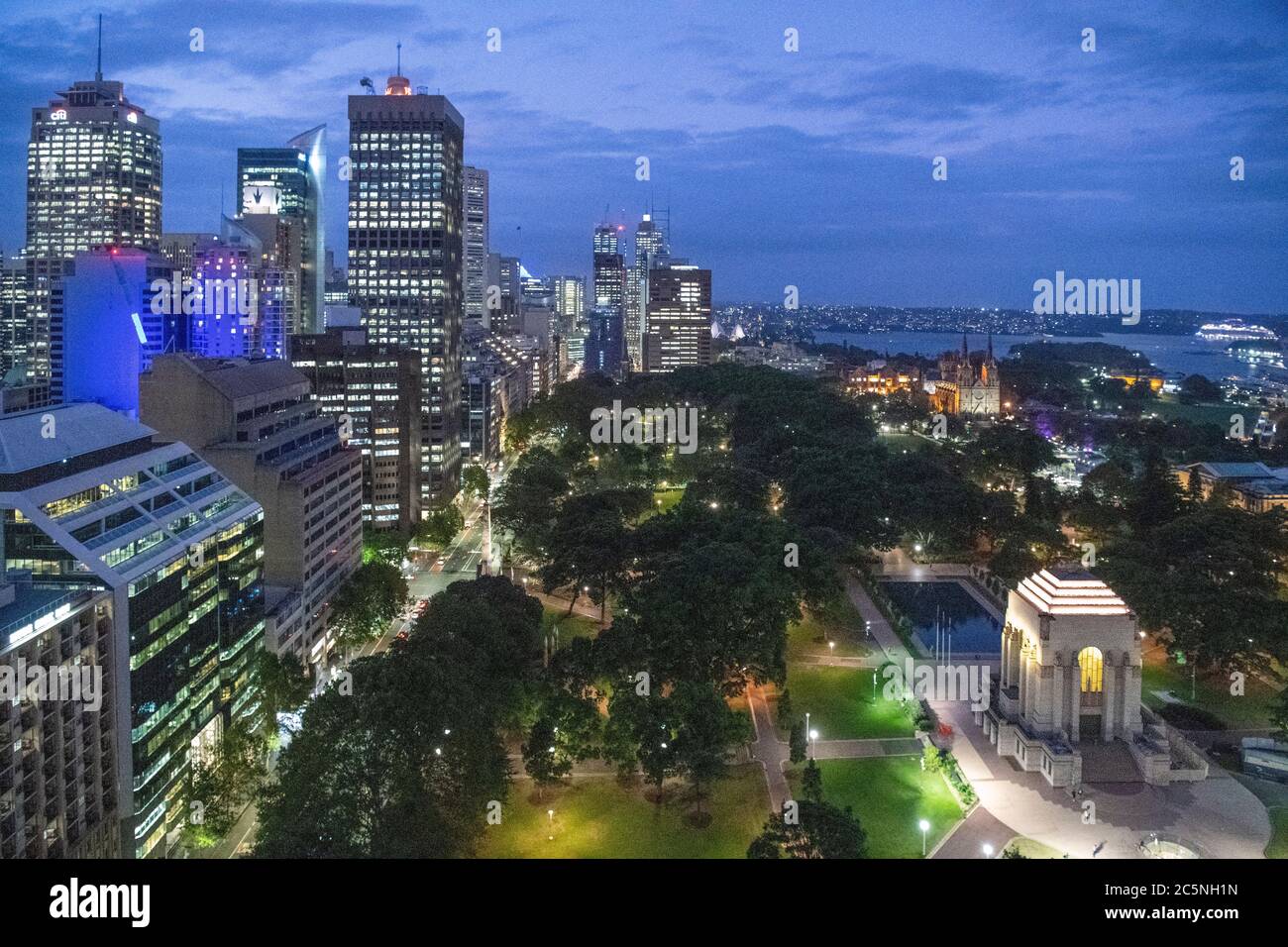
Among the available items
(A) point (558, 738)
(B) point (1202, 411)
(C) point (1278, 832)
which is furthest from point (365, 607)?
(B) point (1202, 411)

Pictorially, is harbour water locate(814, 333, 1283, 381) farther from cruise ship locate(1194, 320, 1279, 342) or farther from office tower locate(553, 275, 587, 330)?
office tower locate(553, 275, 587, 330)

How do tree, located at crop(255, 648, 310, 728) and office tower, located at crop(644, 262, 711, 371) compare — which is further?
office tower, located at crop(644, 262, 711, 371)

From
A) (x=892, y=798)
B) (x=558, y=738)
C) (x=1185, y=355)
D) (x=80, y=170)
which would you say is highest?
(x=80, y=170)

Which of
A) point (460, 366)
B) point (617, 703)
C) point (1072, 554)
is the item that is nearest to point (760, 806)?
point (617, 703)

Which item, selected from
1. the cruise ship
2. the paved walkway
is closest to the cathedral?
the cruise ship

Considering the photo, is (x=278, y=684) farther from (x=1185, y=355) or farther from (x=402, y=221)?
(x=1185, y=355)

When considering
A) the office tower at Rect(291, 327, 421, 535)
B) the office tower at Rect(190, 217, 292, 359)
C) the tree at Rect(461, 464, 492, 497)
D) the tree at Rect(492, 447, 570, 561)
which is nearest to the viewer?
the tree at Rect(492, 447, 570, 561)

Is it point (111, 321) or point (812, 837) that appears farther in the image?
point (111, 321)
